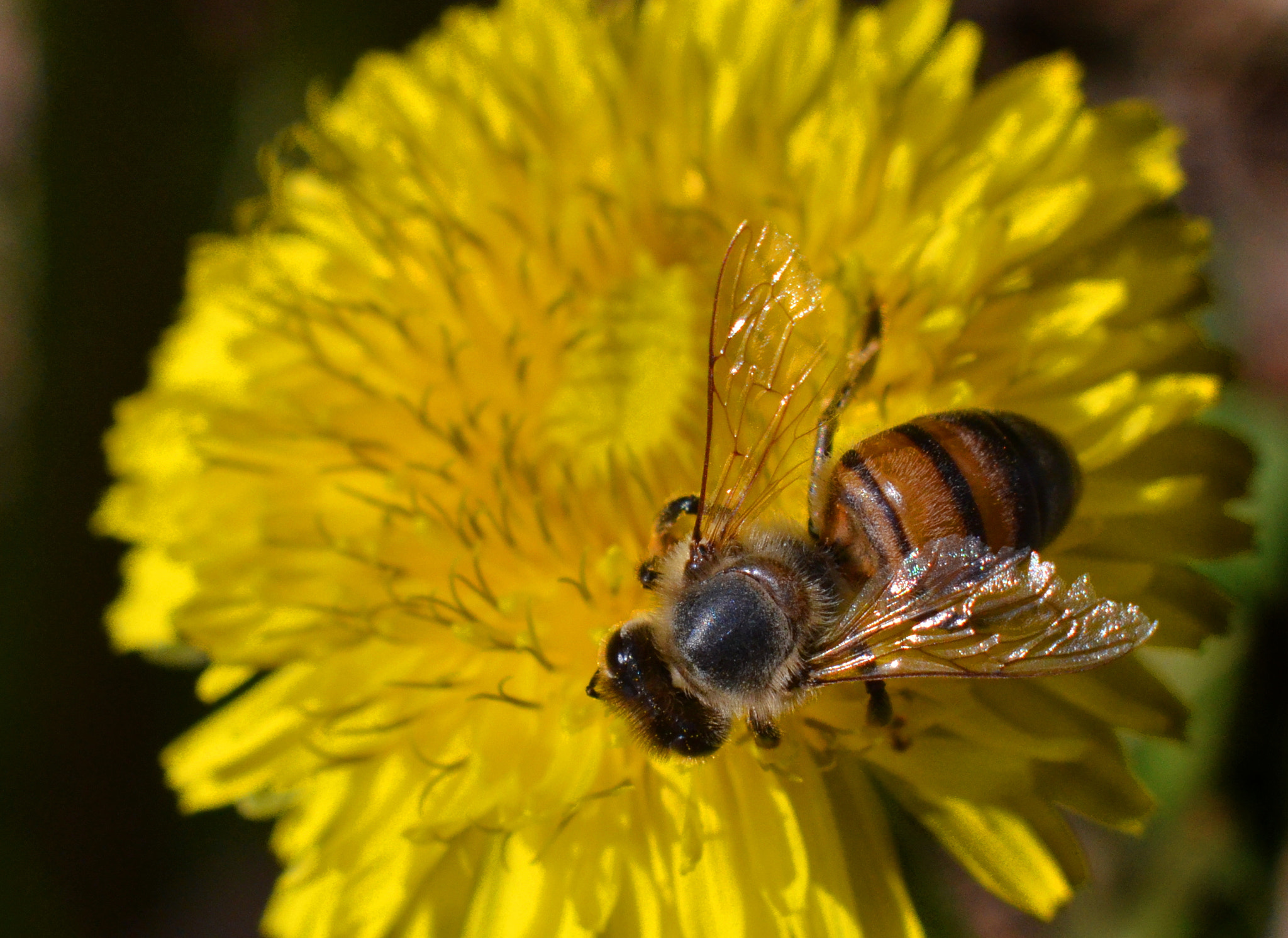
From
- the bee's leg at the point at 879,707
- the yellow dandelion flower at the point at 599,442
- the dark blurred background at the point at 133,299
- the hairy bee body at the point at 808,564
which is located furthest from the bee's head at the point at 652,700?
the dark blurred background at the point at 133,299

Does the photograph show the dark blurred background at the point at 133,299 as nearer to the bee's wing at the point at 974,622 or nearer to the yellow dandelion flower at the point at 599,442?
the yellow dandelion flower at the point at 599,442

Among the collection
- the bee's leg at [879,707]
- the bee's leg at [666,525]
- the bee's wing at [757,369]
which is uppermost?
the bee's wing at [757,369]

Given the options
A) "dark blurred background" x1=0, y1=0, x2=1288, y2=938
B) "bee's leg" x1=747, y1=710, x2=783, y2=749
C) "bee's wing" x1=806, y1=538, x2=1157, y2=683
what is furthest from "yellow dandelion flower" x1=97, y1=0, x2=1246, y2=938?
"dark blurred background" x1=0, y1=0, x2=1288, y2=938

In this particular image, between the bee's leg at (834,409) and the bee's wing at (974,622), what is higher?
the bee's leg at (834,409)

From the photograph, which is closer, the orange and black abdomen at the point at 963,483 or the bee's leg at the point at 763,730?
the orange and black abdomen at the point at 963,483

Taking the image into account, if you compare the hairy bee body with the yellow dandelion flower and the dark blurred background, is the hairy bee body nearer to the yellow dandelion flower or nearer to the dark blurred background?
the yellow dandelion flower

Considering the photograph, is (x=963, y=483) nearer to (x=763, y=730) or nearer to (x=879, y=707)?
(x=879, y=707)
